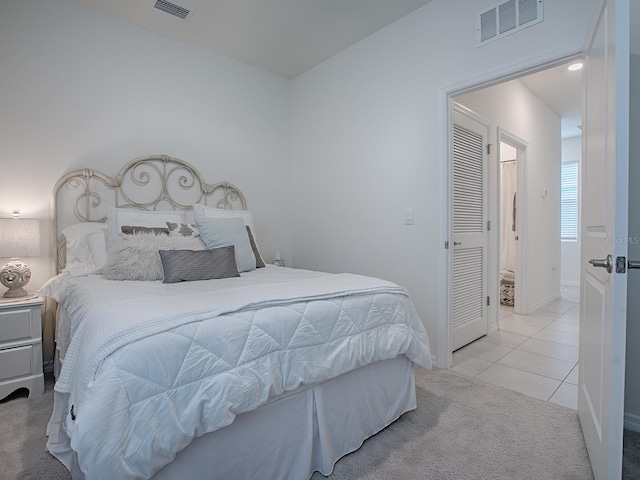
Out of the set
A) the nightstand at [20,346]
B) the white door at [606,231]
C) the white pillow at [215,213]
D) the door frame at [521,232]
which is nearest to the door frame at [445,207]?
the white door at [606,231]

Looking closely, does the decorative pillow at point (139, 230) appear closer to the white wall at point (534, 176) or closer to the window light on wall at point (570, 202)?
the white wall at point (534, 176)

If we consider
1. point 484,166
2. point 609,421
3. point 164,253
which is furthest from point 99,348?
point 484,166

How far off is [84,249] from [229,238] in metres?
0.96

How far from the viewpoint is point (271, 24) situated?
111 inches

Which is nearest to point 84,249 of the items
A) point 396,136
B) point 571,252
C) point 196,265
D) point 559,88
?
point 196,265

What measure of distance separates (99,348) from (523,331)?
3.72 m

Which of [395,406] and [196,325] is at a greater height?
[196,325]

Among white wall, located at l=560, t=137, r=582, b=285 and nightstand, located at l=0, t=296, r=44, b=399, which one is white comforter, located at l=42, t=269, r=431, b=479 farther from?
A: white wall, located at l=560, t=137, r=582, b=285

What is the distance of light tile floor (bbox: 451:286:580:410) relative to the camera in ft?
7.54

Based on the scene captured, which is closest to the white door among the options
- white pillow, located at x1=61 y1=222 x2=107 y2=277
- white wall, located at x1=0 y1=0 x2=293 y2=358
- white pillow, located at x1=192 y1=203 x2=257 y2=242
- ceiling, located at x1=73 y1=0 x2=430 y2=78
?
ceiling, located at x1=73 y1=0 x2=430 y2=78

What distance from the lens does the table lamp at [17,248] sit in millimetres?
2139

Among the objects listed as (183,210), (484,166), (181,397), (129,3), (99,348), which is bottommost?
(181,397)

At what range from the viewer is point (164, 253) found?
212 cm

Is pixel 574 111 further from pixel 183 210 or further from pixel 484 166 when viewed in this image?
pixel 183 210
